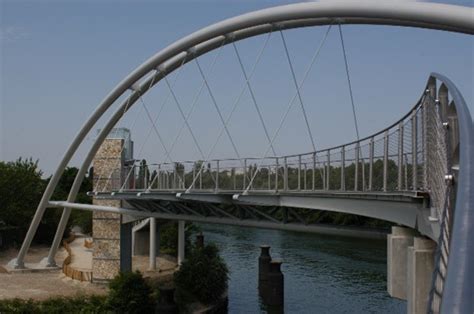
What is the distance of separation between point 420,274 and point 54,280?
87.0ft

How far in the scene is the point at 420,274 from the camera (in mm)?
9828

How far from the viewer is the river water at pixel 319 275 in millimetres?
31188

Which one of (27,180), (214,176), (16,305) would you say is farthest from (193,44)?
(27,180)

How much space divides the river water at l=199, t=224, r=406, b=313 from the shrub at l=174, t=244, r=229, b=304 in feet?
6.28

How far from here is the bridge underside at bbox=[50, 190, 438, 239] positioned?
38.8ft

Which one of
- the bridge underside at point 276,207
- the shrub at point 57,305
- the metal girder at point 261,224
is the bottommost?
the shrub at point 57,305

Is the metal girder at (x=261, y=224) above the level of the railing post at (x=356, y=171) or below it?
below

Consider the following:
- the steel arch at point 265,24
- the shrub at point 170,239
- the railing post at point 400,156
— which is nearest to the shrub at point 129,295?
the steel arch at point 265,24

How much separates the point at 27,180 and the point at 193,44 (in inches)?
1207

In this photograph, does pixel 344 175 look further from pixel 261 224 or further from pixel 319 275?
pixel 319 275

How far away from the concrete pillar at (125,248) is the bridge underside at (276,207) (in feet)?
6.64

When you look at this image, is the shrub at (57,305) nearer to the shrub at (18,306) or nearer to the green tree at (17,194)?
the shrub at (18,306)

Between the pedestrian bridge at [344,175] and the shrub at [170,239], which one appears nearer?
the pedestrian bridge at [344,175]

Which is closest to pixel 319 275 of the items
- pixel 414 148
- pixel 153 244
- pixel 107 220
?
pixel 153 244
